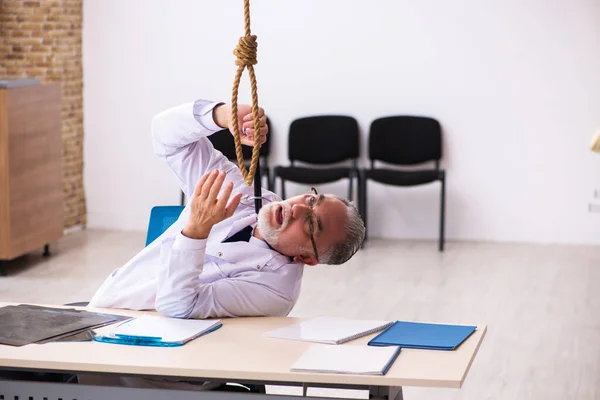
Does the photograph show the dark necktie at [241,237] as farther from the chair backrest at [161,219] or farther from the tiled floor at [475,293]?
the tiled floor at [475,293]

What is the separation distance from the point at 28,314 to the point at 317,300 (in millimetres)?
3006

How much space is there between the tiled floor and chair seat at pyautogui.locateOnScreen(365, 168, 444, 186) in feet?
1.73

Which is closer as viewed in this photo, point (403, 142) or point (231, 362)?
point (231, 362)

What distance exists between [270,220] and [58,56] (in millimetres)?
5180

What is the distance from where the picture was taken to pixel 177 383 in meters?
2.39

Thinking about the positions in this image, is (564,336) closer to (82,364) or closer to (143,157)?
(82,364)

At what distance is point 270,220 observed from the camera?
102 inches

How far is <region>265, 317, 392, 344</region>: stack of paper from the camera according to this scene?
231 cm

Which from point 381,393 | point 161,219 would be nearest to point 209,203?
point 381,393

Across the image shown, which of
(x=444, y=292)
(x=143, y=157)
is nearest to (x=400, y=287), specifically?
(x=444, y=292)

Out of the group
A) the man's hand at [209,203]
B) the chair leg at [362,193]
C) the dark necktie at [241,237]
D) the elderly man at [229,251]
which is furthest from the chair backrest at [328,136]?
the man's hand at [209,203]

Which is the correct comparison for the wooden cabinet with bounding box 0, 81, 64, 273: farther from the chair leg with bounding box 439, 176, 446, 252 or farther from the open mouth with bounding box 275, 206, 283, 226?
the open mouth with bounding box 275, 206, 283, 226

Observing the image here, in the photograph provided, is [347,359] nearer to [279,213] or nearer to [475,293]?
[279,213]

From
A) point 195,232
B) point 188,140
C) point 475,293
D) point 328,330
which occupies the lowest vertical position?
point 475,293
